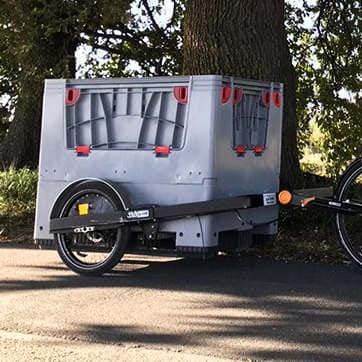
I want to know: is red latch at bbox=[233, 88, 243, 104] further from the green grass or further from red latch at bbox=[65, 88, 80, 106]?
the green grass

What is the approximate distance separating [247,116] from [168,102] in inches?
34.2

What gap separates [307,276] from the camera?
7098 mm

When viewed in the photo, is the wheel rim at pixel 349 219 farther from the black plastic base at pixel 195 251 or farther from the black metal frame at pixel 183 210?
the black plastic base at pixel 195 251

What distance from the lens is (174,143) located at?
6.99m

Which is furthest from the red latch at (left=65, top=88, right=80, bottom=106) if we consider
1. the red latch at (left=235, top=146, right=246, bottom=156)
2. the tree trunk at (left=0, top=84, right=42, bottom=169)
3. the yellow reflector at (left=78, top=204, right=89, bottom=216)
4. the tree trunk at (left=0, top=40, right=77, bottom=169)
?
the tree trunk at (left=0, top=84, right=42, bottom=169)

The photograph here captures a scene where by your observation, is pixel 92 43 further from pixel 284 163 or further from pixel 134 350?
pixel 134 350

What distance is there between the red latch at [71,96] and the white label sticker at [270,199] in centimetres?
211

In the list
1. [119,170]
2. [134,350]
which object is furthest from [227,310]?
[119,170]

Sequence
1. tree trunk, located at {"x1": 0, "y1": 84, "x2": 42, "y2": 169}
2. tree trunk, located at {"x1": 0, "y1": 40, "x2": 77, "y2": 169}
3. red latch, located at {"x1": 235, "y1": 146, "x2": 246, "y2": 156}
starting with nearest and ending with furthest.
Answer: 1. red latch, located at {"x1": 235, "y1": 146, "x2": 246, "y2": 156}
2. tree trunk, located at {"x1": 0, "y1": 40, "x2": 77, "y2": 169}
3. tree trunk, located at {"x1": 0, "y1": 84, "x2": 42, "y2": 169}

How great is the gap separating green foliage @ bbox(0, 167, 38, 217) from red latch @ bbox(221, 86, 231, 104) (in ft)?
18.8

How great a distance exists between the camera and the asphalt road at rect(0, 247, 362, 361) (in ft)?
16.5

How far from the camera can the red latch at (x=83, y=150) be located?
7.38 metres

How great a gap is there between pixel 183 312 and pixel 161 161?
5.45 ft

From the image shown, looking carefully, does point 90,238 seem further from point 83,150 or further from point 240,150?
point 240,150
